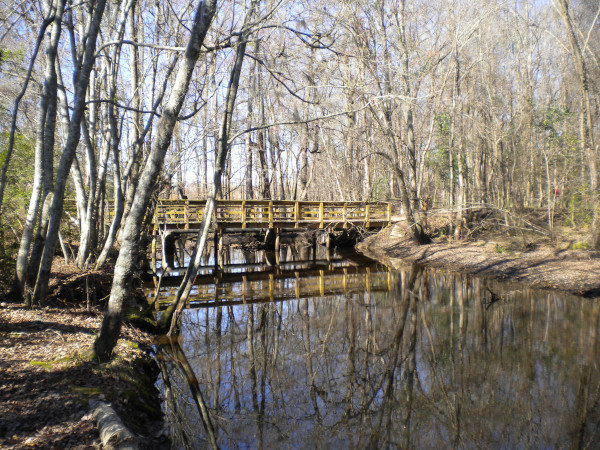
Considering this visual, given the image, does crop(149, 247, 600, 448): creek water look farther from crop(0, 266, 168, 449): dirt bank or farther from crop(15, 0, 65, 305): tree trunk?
crop(15, 0, 65, 305): tree trunk

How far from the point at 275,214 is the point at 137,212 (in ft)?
48.8

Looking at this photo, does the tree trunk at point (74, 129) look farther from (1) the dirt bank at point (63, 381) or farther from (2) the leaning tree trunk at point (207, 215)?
(2) the leaning tree trunk at point (207, 215)

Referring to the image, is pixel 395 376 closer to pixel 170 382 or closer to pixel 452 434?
pixel 452 434

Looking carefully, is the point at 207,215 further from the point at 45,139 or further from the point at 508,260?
the point at 508,260

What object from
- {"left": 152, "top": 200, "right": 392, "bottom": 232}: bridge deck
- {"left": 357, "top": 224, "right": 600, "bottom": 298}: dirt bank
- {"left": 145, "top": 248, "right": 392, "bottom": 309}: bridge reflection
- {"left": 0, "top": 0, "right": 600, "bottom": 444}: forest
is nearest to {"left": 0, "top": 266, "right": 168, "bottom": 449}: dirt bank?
{"left": 0, "top": 0, "right": 600, "bottom": 444}: forest

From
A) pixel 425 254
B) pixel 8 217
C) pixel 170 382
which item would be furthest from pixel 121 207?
pixel 425 254

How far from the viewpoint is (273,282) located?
13.0m

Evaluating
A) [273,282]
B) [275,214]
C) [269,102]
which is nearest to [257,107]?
[269,102]

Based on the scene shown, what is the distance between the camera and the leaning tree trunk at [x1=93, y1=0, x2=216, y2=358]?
14.0ft

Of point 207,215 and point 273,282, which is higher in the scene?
point 207,215

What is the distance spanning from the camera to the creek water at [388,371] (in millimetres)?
4406

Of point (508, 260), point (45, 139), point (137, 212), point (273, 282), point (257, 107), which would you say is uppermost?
point (257, 107)

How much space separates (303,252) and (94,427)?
18284mm

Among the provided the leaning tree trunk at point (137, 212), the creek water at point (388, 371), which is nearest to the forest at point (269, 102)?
the leaning tree trunk at point (137, 212)
